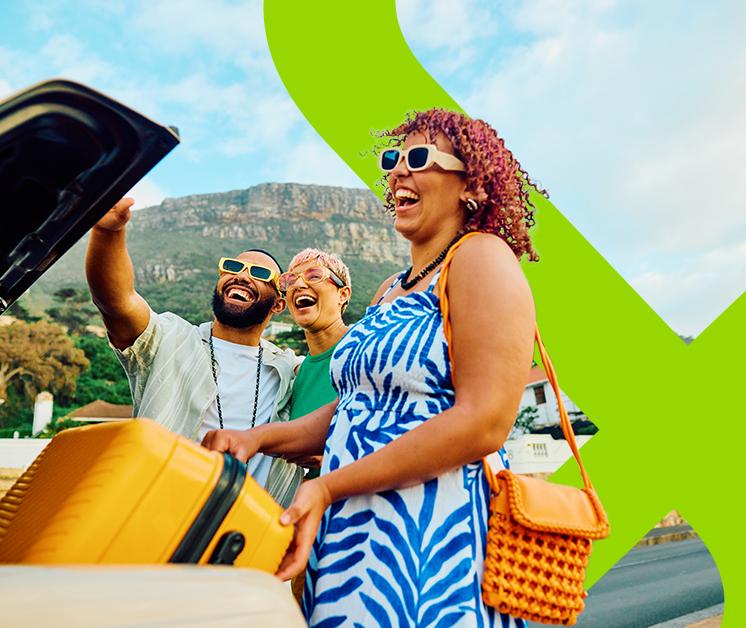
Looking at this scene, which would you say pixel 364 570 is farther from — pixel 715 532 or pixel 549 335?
pixel 715 532

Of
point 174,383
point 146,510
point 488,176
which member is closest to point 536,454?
point 174,383

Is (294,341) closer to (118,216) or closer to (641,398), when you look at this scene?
(641,398)

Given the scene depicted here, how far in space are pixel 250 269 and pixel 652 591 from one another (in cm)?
747

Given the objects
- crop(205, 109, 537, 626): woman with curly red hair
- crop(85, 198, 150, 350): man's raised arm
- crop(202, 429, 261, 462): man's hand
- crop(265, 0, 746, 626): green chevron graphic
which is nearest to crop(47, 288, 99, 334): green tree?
crop(265, 0, 746, 626): green chevron graphic

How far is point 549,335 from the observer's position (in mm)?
4527

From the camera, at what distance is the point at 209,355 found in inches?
120

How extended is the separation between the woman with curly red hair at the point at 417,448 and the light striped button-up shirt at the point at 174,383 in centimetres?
121

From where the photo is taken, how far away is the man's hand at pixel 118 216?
5.25 ft

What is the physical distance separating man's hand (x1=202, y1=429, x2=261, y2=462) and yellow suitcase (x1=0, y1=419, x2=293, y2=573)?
46 cm

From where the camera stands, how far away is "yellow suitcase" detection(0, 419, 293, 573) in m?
0.84

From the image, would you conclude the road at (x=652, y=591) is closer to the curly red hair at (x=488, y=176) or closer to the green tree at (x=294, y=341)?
the curly red hair at (x=488, y=176)

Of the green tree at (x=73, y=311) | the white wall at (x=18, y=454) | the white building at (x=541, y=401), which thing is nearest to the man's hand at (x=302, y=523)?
the white wall at (x=18, y=454)

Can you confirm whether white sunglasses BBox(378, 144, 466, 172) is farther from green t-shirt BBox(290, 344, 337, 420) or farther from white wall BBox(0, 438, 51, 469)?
white wall BBox(0, 438, 51, 469)

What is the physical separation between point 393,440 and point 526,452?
914 inches
